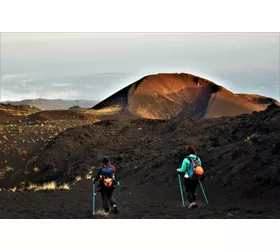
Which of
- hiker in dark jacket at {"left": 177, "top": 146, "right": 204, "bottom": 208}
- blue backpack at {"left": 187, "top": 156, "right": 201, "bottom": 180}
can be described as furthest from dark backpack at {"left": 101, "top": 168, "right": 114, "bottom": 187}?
blue backpack at {"left": 187, "top": 156, "right": 201, "bottom": 180}

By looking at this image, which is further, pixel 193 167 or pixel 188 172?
pixel 188 172

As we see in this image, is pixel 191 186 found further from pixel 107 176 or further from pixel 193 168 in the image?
pixel 107 176

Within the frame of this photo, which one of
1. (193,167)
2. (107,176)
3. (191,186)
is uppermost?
(193,167)

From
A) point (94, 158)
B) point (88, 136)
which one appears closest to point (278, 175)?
point (94, 158)

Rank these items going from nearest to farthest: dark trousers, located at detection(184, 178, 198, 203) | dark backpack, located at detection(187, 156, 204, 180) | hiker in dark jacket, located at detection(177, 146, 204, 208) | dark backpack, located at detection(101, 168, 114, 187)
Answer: dark backpack, located at detection(101, 168, 114, 187), dark backpack, located at detection(187, 156, 204, 180), hiker in dark jacket, located at detection(177, 146, 204, 208), dark trousers, located at detection(184, 178, 198, 203)

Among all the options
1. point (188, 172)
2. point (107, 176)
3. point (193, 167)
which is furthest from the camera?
point (188, 172)

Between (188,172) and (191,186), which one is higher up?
(188,172)

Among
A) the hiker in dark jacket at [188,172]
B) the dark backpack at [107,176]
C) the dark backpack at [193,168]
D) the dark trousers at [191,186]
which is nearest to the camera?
the dark backpack at [107,176]

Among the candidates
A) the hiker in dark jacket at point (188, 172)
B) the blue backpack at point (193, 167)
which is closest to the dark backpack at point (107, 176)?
the hiker in dark jacket at point (188, 172)

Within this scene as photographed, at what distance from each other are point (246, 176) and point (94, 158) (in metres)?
15.3

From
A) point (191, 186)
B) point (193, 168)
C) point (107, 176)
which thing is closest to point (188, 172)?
point (193, 168)

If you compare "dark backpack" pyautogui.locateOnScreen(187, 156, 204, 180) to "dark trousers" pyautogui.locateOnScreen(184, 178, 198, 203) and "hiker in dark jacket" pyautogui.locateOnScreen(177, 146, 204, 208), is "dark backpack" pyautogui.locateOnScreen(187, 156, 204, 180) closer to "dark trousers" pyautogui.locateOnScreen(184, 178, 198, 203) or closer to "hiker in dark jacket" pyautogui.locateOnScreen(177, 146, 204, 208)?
"hiker in dark jacket" pyautogui.locateOnScreen(177, 146, 204, 208)

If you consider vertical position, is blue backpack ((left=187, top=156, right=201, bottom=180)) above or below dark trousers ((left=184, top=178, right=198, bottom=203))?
above

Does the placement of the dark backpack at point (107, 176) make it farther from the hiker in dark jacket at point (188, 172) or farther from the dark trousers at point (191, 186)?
the dark trousers at point (191, 186)
